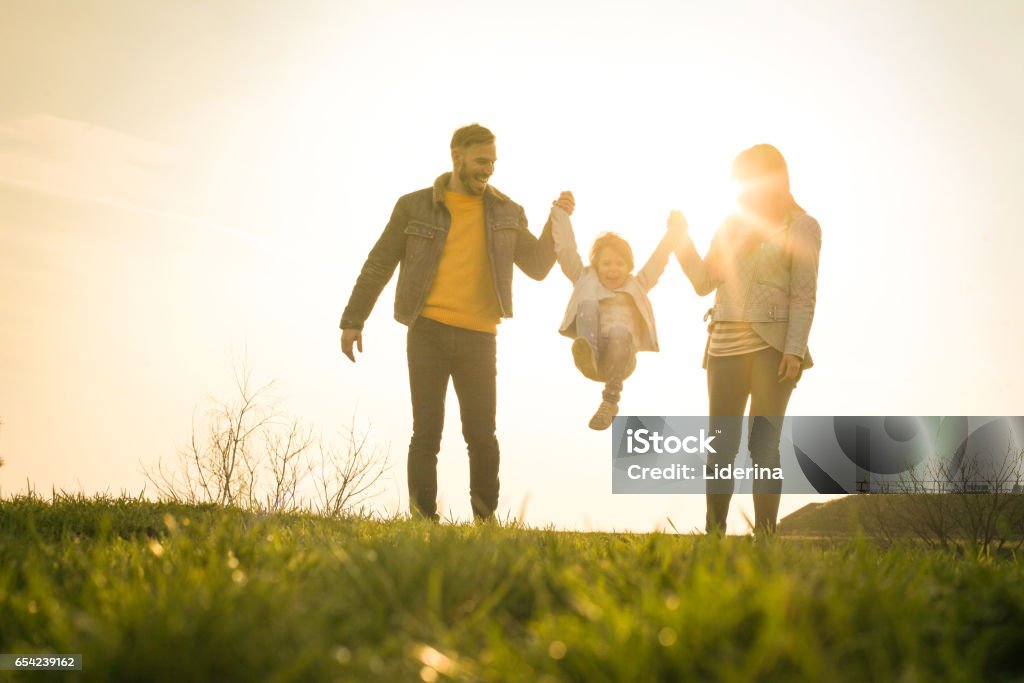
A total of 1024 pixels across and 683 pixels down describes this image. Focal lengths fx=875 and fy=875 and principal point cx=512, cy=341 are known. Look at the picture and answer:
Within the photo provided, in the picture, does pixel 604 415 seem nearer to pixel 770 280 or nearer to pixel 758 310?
pixel 758 310

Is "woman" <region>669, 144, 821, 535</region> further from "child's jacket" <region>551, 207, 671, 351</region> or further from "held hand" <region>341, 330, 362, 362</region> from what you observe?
"held hand" <region>341, 330, 362, 362</region>

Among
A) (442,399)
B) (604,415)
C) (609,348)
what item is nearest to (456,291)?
(442,399)

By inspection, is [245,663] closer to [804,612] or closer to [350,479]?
[804,612]

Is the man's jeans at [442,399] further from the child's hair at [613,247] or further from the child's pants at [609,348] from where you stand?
the child's hair at [613,247]

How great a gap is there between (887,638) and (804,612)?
0.21 m

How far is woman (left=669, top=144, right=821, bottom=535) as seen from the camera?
5.82 metres

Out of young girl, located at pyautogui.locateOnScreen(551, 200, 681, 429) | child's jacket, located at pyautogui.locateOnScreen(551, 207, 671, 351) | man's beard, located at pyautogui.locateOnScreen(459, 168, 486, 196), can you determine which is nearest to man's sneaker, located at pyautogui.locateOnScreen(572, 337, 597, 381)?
young girl, located at pyautogui.locateOnScreen(551, 200, 681, 429)

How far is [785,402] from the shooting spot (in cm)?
591

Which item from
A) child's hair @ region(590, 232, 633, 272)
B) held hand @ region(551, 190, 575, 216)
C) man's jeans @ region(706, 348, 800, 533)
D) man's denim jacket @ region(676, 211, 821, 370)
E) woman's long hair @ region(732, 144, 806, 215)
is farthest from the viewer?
held hand @ region(551, 190, 575, 216)

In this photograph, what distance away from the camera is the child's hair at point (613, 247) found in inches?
→ 253

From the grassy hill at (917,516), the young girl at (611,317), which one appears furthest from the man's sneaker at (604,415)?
the grassy hill at (917,516)

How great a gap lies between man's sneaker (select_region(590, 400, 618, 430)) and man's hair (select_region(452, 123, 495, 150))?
86.8 inches

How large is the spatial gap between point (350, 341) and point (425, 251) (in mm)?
913

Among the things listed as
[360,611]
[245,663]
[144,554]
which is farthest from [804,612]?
[144,554]
